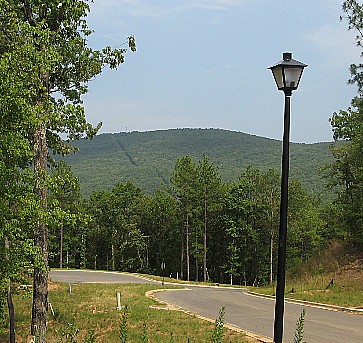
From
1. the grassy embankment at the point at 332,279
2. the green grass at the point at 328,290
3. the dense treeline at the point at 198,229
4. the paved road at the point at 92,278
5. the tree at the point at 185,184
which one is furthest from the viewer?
the dense treeline at the point at 198,229

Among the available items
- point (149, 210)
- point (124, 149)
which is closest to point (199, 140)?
point (124, 149)

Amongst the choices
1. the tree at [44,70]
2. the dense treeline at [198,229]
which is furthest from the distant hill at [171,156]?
the tree at [44,70]

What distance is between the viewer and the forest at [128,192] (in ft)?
38.0

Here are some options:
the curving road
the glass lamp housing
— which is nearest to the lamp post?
the glass lamp housing

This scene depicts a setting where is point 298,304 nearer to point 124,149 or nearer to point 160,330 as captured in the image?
point 160,330

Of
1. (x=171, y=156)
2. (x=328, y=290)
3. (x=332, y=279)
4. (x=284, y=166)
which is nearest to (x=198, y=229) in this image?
(x=332, y=279)

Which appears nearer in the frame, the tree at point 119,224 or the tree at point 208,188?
the tree at point 208,188

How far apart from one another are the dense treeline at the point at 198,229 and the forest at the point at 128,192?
5.2 inches

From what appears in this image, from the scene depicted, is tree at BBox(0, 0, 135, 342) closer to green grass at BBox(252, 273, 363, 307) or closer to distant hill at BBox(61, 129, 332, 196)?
green grass at BBox(252, 273, 363, 307)

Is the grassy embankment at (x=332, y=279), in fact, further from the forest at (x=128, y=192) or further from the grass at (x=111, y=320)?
the grass at (x=111, y=320)

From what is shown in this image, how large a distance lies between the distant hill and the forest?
602 millimetres

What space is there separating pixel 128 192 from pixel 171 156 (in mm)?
65504

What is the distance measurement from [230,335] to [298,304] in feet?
26.3

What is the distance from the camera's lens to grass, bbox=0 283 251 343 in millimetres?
12697
